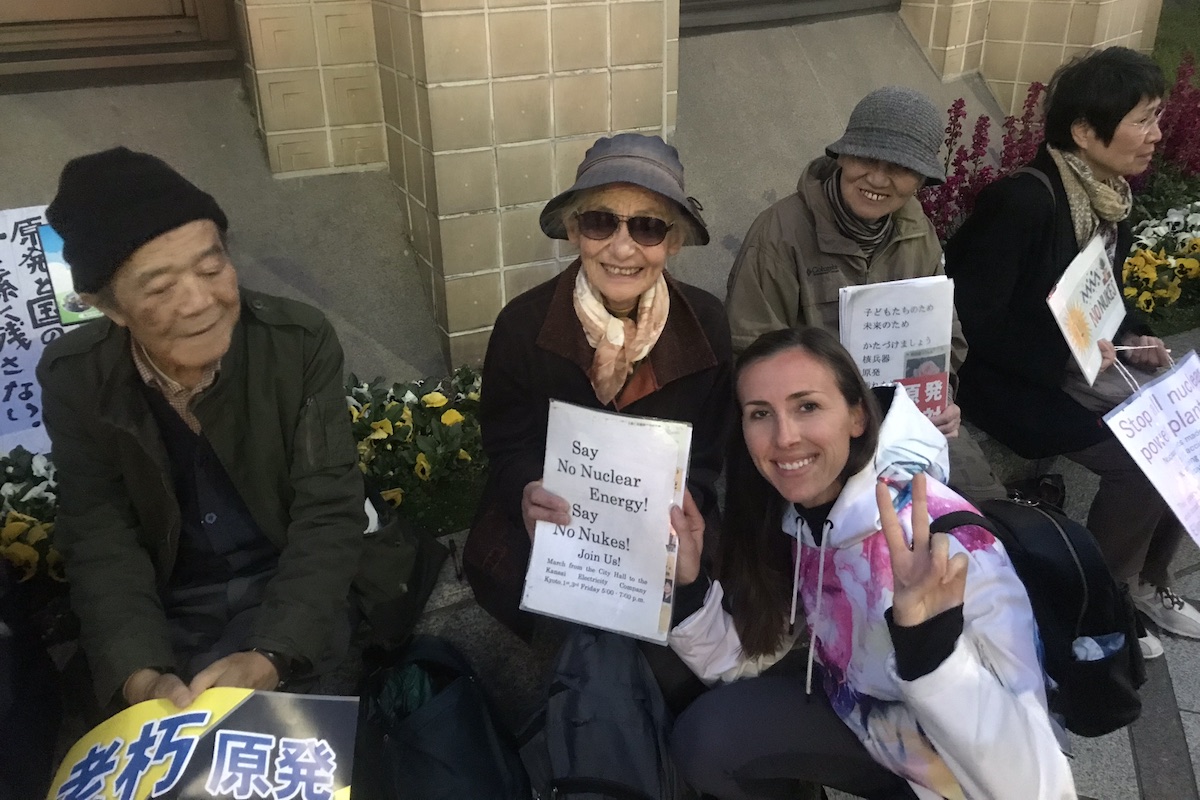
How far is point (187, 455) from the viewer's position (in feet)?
6.01

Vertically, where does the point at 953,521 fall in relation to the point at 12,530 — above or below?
above

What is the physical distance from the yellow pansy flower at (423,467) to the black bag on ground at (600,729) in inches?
34.2

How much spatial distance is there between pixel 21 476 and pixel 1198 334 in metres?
4.83

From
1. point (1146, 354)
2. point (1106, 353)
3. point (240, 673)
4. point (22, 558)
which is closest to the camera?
point (240, 673)

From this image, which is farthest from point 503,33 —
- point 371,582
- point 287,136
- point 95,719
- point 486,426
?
point 95,719

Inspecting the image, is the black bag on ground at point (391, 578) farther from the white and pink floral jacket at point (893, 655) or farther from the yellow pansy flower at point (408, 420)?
the white and pink floral jacket at point (893, 655)

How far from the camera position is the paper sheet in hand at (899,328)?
2.34 metres

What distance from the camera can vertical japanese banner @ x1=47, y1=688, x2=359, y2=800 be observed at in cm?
137

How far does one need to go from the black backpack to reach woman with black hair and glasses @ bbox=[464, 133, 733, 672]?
777mm

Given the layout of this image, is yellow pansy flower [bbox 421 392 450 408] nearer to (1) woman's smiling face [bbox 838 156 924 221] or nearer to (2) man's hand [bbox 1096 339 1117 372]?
(1) woman's smiling face [bbox 838 156 924 221]

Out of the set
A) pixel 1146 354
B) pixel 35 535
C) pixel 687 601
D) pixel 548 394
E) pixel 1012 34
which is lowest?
pixel 687 601

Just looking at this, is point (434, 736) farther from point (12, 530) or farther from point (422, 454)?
point (12, 530)

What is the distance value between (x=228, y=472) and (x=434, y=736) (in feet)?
2.51

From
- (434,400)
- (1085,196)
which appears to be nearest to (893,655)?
(434,400)
